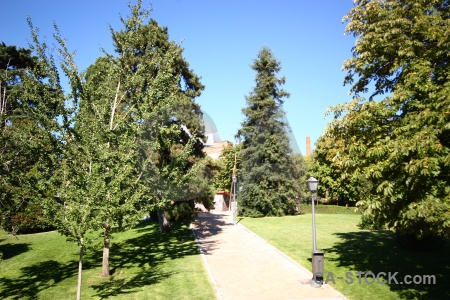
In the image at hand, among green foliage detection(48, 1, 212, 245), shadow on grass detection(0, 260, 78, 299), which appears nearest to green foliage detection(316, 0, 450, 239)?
green foliage detection(48, 1, 212, 245)

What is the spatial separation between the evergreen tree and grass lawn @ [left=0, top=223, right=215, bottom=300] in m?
13.7

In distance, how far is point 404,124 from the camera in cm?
728

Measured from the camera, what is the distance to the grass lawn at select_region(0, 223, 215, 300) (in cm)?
883

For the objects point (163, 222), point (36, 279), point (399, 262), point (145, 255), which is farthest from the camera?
point (163, 222)

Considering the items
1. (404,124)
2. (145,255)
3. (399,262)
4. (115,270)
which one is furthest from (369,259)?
(115,270)

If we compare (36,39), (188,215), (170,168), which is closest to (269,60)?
(188,215)

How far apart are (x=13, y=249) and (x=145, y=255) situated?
784 cm

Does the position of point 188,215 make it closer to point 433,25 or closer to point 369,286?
point 369,286

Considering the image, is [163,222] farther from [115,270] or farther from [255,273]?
[255,273]

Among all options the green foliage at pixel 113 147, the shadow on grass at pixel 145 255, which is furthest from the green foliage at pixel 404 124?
the shadow on grass at pixel 145 255

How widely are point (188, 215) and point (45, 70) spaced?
12.2 meters

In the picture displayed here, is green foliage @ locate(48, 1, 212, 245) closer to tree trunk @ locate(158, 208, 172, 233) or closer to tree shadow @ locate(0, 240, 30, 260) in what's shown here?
tree trunk @ locate(158, 208, 172, 233)

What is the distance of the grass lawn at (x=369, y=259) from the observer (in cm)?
815

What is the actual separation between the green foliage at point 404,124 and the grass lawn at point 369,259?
186cm
